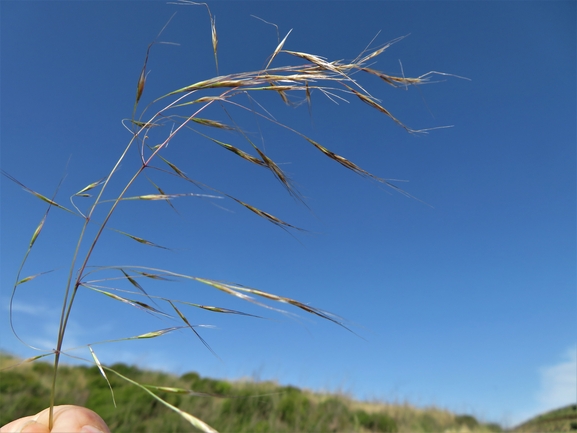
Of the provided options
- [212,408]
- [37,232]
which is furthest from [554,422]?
[37,232]

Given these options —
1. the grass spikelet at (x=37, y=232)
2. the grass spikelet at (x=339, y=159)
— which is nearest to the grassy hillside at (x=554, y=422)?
the grass spikelet at (x=339, y=159)

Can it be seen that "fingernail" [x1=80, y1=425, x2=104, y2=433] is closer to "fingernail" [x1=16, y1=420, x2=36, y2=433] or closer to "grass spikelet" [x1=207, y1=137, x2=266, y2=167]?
"fingernail" [x1=16, y1=420, x2=36, y2=433]

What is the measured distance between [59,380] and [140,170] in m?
6.96

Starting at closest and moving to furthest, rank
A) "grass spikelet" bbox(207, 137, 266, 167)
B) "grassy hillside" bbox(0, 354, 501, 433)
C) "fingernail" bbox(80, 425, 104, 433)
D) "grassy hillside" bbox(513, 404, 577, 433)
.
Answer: "fingernail" bbox(80, 425, 104, 433)
"grass spikelet" bbox(207, 137, 266, 167)
"grassy hillside" bbox(0, 354, 501, 433)
"grassy hillside" bbox(513, 404, 577, 433)

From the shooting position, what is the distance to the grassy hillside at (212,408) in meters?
5.12

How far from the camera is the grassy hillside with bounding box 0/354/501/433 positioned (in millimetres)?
5125

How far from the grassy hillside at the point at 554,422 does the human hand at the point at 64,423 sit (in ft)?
21.0

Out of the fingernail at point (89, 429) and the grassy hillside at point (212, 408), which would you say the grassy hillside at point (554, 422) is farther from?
the fingernail at point (89, 429)

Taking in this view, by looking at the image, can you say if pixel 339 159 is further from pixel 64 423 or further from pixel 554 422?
pixel 554 422

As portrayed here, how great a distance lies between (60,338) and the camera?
851 millimetres

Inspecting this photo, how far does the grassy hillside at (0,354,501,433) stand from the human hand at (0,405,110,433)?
3.91 meters

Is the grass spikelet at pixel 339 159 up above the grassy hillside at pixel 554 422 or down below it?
above

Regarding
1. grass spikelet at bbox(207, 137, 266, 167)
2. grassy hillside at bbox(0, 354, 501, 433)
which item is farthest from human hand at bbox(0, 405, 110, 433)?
grassy hillside at bbox(0, 354, 501, 433)

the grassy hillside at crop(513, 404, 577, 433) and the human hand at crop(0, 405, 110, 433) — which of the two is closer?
the human hand at crop(0, 405, 110, 433)
